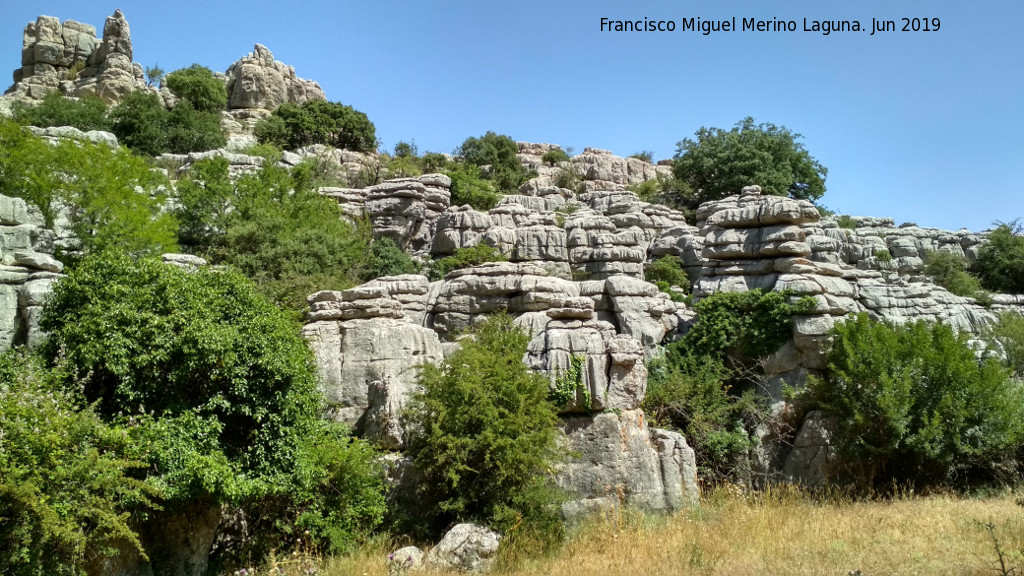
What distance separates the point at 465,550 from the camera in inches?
396

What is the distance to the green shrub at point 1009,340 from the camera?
63.3 ft

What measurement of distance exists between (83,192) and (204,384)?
11.9 metres

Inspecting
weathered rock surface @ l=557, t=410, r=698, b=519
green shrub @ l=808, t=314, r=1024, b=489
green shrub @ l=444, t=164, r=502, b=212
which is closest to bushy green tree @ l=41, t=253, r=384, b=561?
weathered rock surface @ l=557, t=410, r=698, b=519

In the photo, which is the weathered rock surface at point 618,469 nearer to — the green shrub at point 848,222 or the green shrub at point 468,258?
the green shrub at point 468,258

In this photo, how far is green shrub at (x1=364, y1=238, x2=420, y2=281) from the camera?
23812mm

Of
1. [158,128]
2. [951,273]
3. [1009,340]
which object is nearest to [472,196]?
[158,128]

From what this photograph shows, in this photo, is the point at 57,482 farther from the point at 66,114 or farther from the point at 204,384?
the point at 66,114

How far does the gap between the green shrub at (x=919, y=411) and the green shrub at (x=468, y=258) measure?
11.7 m

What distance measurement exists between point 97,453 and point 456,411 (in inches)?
195

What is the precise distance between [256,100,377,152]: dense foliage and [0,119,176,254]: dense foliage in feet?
79.0

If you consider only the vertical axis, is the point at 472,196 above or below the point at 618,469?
above

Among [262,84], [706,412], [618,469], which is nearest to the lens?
[618,469]

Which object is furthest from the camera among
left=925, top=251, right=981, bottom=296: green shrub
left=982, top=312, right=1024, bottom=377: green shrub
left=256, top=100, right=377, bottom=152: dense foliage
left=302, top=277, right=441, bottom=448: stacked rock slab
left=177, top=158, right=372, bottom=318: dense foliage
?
left=256, top=100, right=377, bottom=152: dense foliage

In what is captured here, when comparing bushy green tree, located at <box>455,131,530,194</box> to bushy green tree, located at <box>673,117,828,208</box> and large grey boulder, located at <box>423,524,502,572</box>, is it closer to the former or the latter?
bushy green tree, located at <box>673,117,828,208</box>
